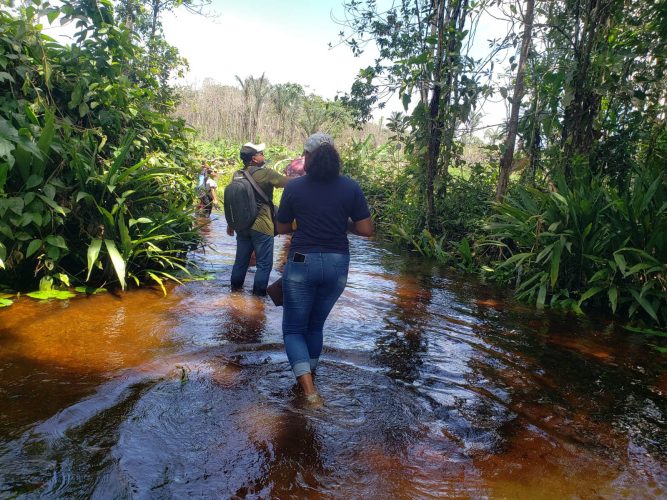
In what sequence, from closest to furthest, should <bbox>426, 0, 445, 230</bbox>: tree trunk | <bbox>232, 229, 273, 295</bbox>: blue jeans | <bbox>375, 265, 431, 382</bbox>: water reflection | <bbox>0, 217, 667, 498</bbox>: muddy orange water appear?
<bbox>0, 217, 667, 498</bbox>: muddy orange water < <bbox>375, 265, 431, 382</bbox>: water reflection < <bbox>232, 229, 273, 295</bbox>: blue jeans < <bbox>426, 0, 445, 230</bbox>: tree trunk

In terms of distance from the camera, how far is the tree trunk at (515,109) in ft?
28.5

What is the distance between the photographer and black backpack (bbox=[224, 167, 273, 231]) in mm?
5293

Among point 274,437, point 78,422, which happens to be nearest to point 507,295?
point 274,437

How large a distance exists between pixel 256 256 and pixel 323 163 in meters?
2.75

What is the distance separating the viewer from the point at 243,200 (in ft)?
17.3

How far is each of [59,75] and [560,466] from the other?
6433 mm

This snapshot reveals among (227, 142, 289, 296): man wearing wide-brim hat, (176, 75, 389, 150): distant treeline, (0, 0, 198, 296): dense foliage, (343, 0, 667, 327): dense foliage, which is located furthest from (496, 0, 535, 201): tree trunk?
(176, 75, 389, 150): distant treeline

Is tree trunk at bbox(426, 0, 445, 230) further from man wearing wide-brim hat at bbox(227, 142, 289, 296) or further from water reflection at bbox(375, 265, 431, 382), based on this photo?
man wearing wide-brim hat at bbox(227, 142, 289, 296)

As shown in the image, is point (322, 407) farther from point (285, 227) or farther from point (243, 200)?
point (243, 200)

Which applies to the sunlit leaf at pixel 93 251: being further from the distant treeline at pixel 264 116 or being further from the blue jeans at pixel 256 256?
the distant treeline at pixel 264 116

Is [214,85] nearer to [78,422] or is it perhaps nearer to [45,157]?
[45,157]

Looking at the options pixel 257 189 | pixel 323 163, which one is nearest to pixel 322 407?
pixel 323 163

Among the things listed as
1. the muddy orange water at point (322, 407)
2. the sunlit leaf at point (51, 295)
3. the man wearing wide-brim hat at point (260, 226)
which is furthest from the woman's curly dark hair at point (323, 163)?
the sunlit leaf at point (51, 295)

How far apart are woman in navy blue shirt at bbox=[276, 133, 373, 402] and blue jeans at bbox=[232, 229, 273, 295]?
227cm
